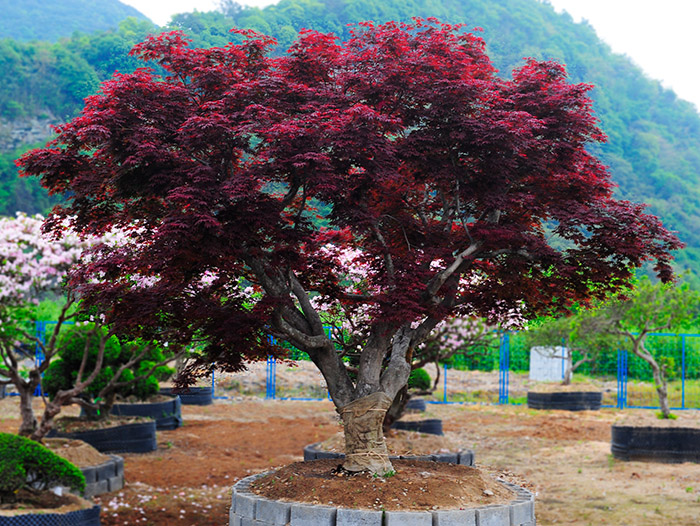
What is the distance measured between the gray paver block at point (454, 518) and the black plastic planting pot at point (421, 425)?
18.2ft

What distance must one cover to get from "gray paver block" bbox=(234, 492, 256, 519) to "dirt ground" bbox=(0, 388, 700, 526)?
250cm

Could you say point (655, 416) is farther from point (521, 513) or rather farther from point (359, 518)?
point (359, 518)

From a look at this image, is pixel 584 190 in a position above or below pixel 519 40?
below

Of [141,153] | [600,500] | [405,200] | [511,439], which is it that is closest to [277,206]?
[141,153]

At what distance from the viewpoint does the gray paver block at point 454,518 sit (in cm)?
458

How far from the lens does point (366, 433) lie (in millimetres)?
5301

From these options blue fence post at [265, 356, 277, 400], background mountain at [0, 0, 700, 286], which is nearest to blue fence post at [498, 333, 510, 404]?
blue fence post at [265, 356, 277, 400]

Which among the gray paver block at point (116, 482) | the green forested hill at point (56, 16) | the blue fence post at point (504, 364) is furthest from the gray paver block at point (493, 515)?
the green forested hill at point (56, 16)

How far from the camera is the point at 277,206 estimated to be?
15.1 feet

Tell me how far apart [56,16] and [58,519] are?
265ft

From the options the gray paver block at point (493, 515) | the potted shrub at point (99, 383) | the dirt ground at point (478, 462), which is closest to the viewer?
the gray paver block at point (493, 515)

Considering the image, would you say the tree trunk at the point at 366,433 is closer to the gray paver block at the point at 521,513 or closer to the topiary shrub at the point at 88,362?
the gray paver block at the point at 521,513

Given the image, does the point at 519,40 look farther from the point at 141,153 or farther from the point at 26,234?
the point at 141,153

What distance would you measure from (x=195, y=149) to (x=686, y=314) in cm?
1022
